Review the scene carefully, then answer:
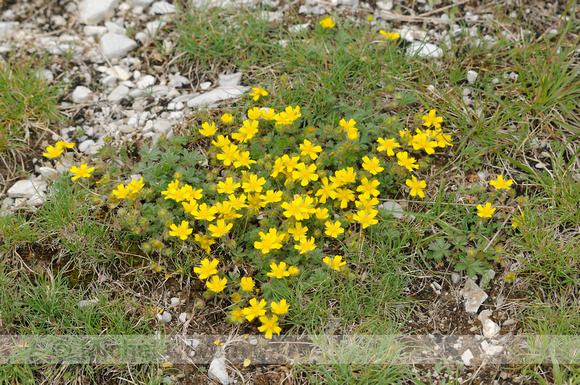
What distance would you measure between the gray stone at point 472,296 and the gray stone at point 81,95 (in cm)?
336

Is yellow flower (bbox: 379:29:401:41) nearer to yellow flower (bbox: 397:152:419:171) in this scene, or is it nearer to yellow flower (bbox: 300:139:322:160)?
yellow flower (bbox: 397:152:419:171)

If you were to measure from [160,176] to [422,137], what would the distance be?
6.15ft

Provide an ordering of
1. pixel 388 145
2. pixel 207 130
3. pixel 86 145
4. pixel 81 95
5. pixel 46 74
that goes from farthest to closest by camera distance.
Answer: pixel 46 74
pixel 81 95
pixel 86 145
pixel 207 130
pixel 388 145

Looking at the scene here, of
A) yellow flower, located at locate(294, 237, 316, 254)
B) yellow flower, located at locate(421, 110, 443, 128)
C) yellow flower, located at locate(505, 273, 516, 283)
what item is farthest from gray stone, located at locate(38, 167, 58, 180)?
yellow flower, located at locate(505, 273, 516, 283)

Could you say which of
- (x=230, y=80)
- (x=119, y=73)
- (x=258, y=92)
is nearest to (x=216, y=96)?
(x=230, y=80)

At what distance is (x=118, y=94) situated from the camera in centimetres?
406

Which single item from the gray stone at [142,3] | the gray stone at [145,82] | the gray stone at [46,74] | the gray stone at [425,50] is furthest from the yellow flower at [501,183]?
the gray stone at [46,74]

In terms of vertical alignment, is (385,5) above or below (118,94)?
above

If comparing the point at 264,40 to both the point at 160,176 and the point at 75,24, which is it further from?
the point at 75,24

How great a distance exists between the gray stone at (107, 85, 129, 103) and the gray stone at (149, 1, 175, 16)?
35.7 inches

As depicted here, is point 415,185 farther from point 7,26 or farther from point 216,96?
point 7,26

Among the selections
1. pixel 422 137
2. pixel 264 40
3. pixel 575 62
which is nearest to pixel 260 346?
pixel 422 137

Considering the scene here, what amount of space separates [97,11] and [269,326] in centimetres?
355

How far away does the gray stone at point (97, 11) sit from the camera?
14.9 feet
